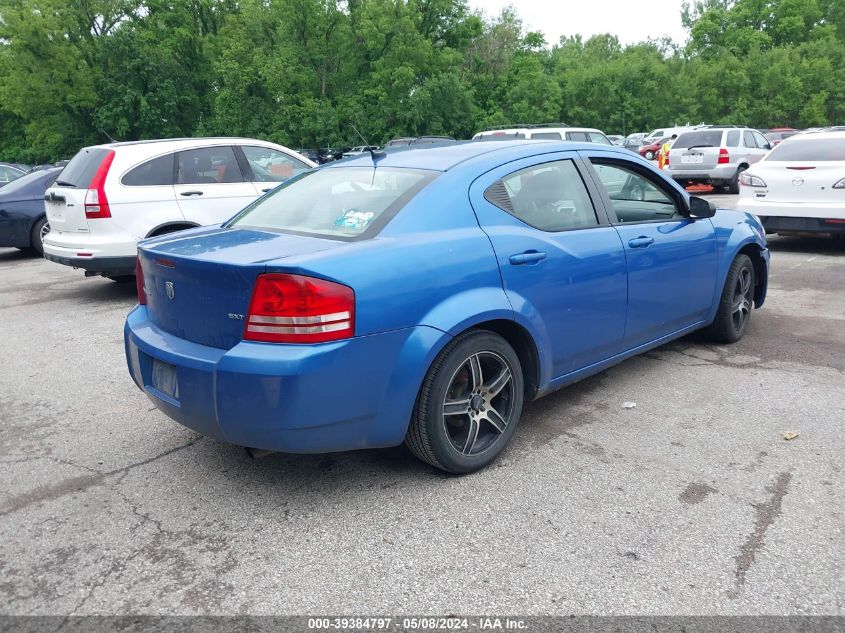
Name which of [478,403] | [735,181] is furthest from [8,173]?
[735,181]

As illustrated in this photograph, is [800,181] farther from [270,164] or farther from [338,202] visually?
[338,202]

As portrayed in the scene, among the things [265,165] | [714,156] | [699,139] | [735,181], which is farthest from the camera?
[699,139]

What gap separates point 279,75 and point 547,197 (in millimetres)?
43722

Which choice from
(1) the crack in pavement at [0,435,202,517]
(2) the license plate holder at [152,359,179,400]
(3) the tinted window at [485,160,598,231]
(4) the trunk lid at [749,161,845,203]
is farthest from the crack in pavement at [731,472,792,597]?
(4) the trunk lid at [749,161,845,203]

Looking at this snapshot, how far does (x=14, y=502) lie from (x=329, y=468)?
1.48m

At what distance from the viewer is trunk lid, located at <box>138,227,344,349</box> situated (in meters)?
3.18

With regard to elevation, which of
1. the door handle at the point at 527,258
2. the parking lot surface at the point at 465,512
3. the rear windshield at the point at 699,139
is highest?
the rear windshield at the point at 699,139

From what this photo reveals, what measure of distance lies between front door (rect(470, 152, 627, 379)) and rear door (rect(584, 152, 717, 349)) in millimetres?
156

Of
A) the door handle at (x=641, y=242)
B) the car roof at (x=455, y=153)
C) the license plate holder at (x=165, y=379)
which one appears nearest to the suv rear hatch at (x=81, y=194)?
the car roof at (x=455, y=153)

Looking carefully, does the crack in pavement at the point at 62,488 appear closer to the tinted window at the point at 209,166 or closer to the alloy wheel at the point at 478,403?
the alloy wheel at the point at 478,403

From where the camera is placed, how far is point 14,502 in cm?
347

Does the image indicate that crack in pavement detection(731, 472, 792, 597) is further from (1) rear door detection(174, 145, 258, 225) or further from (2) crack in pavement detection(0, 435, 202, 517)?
(1) rear door detection(174, 145, 258, 225)

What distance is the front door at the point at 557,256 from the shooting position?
3805 mm

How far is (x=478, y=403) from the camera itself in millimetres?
3658
